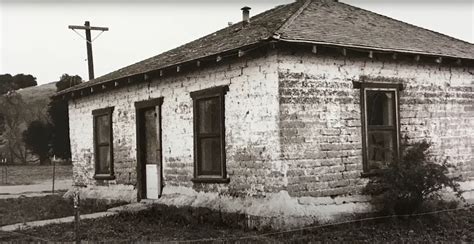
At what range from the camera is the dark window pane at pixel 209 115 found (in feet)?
38.8

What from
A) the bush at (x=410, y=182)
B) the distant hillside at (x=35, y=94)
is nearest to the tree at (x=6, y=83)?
the distant hillside at (x=35, y=94)

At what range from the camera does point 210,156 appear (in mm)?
12047

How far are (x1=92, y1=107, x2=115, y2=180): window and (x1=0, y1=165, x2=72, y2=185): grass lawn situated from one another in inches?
635

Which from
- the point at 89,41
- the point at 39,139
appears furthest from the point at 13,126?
the point at 89,41

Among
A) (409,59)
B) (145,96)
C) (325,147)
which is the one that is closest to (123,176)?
(145,96)

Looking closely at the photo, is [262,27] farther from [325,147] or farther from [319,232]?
[319,232]

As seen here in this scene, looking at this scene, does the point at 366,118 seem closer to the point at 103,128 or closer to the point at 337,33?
the point at 337,33

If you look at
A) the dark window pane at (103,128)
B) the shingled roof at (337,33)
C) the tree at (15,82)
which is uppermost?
the tree at (15,82)

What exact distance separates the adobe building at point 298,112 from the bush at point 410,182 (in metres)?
0.36

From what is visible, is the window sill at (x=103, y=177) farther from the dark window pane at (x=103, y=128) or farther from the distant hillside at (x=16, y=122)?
the distant hillside at (x=16, y=122)

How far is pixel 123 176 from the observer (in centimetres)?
1542

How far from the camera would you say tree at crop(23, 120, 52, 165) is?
38438 millimetres

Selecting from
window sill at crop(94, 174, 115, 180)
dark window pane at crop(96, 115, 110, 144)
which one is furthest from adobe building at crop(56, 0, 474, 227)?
dark window pane at crop(96, 115, 110, 144)

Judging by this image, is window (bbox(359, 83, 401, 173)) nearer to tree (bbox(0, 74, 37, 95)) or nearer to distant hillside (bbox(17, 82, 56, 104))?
distant hillside (bbox(17, 82, 56, 104))
